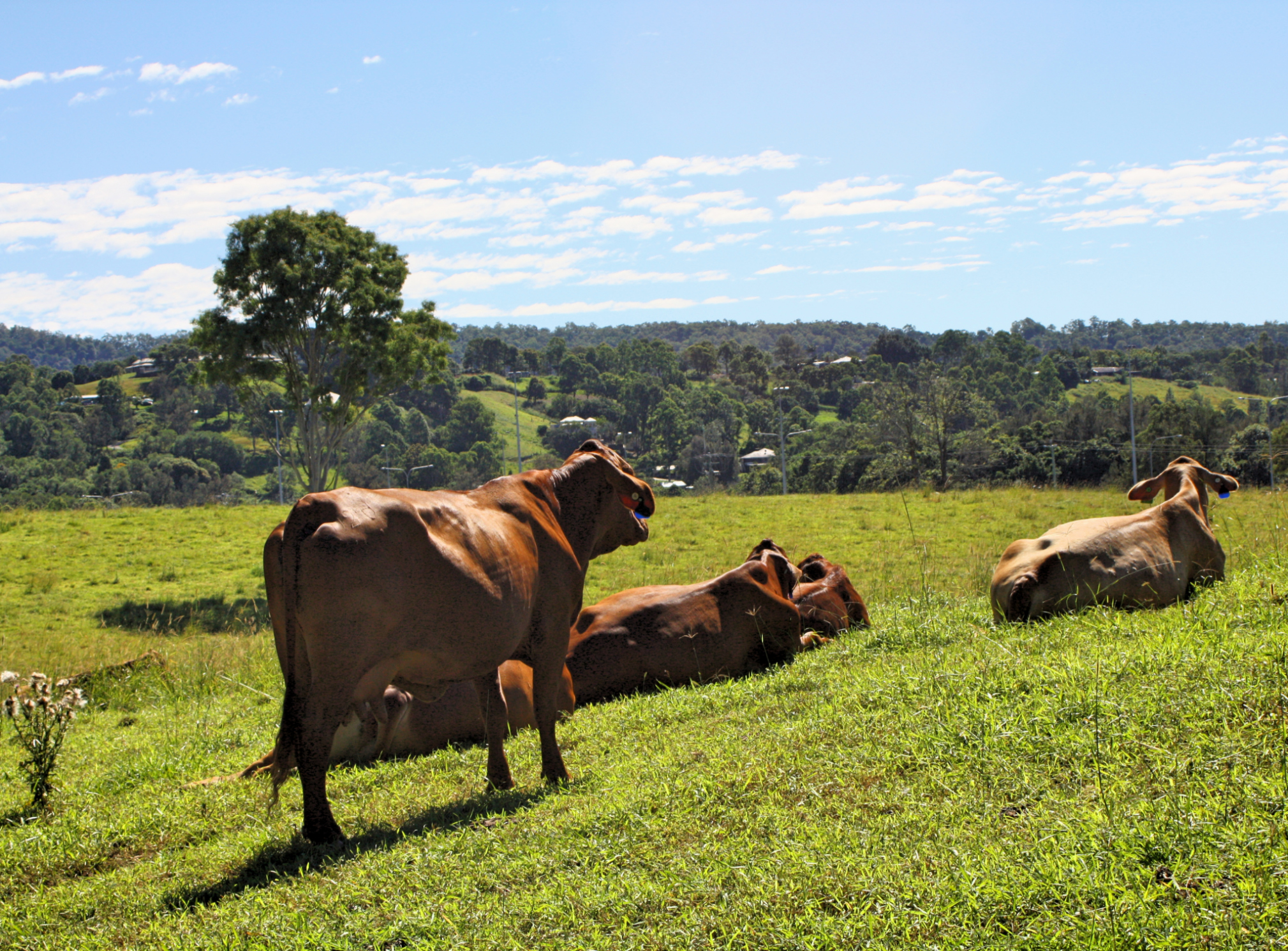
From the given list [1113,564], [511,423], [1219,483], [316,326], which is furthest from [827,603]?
[511,423]

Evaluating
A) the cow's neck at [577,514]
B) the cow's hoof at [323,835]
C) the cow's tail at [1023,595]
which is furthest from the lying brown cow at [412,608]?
the cow's tail at [1023,595]

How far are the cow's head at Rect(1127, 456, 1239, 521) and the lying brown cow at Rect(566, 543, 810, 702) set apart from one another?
154 inches

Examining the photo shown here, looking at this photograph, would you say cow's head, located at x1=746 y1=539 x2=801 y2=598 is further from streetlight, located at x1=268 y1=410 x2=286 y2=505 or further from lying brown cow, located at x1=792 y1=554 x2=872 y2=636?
streetlight, located at x1=268 y1=410 x2=286 y2=505

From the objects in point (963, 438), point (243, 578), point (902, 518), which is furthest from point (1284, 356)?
point (243, 578)

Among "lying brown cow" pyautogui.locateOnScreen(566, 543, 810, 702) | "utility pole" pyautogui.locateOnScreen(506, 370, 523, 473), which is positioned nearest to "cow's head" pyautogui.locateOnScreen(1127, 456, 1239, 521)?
"lying brown cow" pyautogui.locateOnScreen(566, 543, 810, 702)

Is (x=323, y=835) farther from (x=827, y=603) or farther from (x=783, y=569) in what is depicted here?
(x=827, y=603)

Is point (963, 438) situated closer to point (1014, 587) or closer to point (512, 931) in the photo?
point (1014, 587)

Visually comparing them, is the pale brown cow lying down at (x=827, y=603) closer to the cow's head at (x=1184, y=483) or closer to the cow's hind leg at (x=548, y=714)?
the cow's head at (x=1184, y=483)

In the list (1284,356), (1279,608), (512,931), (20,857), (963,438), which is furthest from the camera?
(1284,356)

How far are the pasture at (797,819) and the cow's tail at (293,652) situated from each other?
0.47 m

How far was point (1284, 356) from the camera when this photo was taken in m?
138

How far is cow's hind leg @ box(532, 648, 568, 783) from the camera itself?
6004 millimetres

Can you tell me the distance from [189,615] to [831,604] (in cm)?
1524

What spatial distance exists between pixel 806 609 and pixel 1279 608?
4.40m
